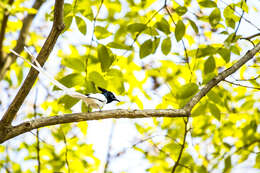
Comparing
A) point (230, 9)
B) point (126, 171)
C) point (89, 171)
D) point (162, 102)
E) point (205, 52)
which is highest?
point (230, 9)

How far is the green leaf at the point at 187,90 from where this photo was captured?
210cm

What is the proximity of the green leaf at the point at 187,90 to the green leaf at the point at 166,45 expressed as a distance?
0.39 metres

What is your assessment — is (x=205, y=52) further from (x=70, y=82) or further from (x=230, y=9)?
(x=70, y=82)

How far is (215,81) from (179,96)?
0.98ft

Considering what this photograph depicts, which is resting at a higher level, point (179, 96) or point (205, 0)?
point (205, 0)

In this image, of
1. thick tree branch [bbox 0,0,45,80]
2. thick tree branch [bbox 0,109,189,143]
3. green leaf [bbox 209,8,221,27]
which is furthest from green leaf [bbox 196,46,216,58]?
thick tree branch [bbox 0,0,45,80]

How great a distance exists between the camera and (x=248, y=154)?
3074mm

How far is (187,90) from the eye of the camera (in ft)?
6.92

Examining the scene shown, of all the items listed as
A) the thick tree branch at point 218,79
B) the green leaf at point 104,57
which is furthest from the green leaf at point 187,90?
the green leaf at point 104,57

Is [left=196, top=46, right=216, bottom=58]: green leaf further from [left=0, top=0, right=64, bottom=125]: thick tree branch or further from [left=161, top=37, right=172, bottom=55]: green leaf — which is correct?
[left=0, top=0, right=64, bottom=125]: thick tree branch

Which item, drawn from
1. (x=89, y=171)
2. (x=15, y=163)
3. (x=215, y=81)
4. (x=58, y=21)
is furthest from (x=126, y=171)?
(x=58, y=21)

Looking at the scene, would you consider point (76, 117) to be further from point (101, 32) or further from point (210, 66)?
point (210, 66)

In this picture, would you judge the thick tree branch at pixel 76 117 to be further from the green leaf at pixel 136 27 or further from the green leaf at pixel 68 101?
the green leaf at pixel 136 27

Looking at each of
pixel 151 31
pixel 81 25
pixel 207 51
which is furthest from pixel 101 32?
pixel 207 51
